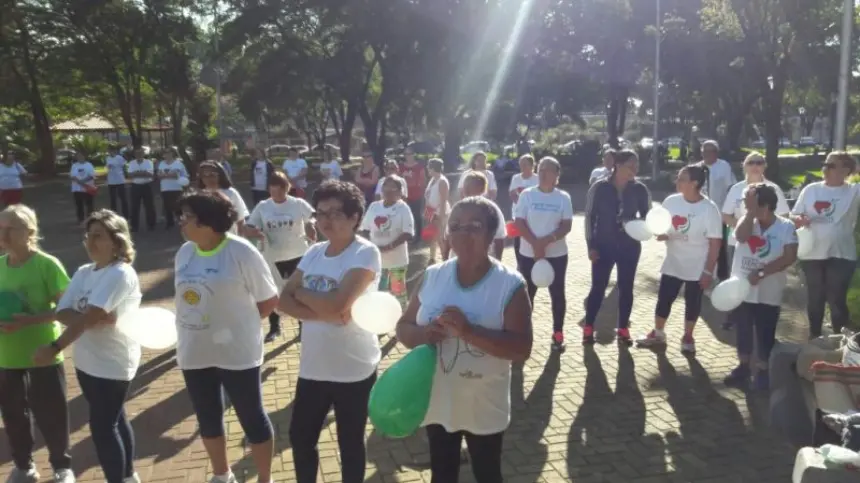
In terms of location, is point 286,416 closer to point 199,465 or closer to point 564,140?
point 199,465

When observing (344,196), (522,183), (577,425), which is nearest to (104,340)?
(344,196)

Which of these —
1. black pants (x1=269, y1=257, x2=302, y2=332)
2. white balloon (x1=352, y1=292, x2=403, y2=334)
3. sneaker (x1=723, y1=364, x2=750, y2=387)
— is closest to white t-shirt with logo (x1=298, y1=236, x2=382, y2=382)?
white balloon (x1=352, y1=292, x2=403, y2=334)

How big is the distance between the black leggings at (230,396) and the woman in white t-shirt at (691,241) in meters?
4.10

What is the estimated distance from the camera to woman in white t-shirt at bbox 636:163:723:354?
→ 608cm

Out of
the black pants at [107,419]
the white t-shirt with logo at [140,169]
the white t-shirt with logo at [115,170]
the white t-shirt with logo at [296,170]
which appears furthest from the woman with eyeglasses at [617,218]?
the white t-shirt with logo at [115,170]

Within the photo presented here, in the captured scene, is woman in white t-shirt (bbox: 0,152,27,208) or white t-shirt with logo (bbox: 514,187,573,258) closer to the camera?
white t-shirt with logo (bbox: 514,187,573,258)

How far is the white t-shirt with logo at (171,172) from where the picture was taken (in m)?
14.9

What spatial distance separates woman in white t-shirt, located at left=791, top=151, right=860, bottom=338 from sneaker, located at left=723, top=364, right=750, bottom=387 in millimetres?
1381

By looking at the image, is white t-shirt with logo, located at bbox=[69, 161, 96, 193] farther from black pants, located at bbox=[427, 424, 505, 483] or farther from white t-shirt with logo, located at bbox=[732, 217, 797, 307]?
black pants, located at bbox=[427, 424, 505, 483]

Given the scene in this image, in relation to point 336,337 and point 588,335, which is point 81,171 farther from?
point 336,337

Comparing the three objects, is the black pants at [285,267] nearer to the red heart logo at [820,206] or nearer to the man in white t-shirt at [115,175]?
the red heart logo at [820,206]

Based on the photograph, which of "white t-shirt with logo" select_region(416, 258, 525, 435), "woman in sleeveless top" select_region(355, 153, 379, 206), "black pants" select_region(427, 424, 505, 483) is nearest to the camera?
"white t-shirt with logo" select_region(416, 258, 525, 435)

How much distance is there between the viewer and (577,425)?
4922 millimetres

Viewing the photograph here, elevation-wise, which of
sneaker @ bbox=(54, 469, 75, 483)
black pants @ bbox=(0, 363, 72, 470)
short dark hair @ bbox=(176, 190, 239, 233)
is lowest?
sneaker @ bbox=(54, 469, 75, 483)
